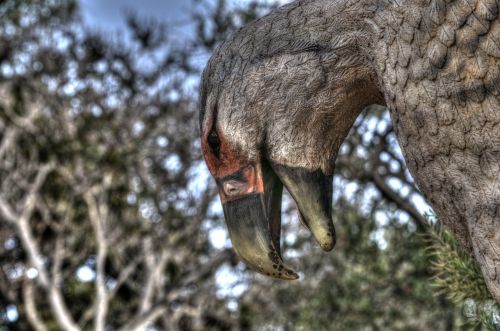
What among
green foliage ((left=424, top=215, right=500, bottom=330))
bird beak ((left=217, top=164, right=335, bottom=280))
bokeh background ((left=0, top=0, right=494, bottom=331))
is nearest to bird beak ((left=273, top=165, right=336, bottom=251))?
bird beak ((left=217, top=164, right=335, bottom=280))

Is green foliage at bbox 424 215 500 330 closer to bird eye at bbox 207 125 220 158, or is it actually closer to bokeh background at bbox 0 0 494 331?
bird eye at bbox 207 125 220 158

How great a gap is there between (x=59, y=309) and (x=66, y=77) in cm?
394

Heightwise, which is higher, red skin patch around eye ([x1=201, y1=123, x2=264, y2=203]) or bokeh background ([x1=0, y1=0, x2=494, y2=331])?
red skin patch around eye ([x1=201, y1=123, x2=264, y2=203])

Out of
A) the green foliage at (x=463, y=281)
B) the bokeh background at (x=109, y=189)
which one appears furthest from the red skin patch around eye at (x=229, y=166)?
the bokeh background at (x=109, y=189)

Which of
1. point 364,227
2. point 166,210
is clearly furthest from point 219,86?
point 166,210

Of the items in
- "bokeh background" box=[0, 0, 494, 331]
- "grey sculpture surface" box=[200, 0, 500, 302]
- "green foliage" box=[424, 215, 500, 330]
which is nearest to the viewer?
"grey sculpture surface" box=[200, 0, 500, 302]

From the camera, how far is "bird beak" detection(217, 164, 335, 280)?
1.71 m

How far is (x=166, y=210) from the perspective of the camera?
36.8 ft

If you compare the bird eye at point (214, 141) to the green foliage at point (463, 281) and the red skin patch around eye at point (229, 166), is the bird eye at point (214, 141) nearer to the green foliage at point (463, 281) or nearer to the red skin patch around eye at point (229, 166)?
the red skin patch around eye at point (229, 166)

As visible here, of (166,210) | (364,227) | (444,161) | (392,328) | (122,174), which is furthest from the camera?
(122,174)

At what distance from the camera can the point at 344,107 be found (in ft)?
5.69

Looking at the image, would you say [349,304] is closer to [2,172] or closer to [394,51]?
[394,51]

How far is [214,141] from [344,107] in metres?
0.34

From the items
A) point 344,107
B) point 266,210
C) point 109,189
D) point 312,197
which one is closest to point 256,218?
point 266,210
